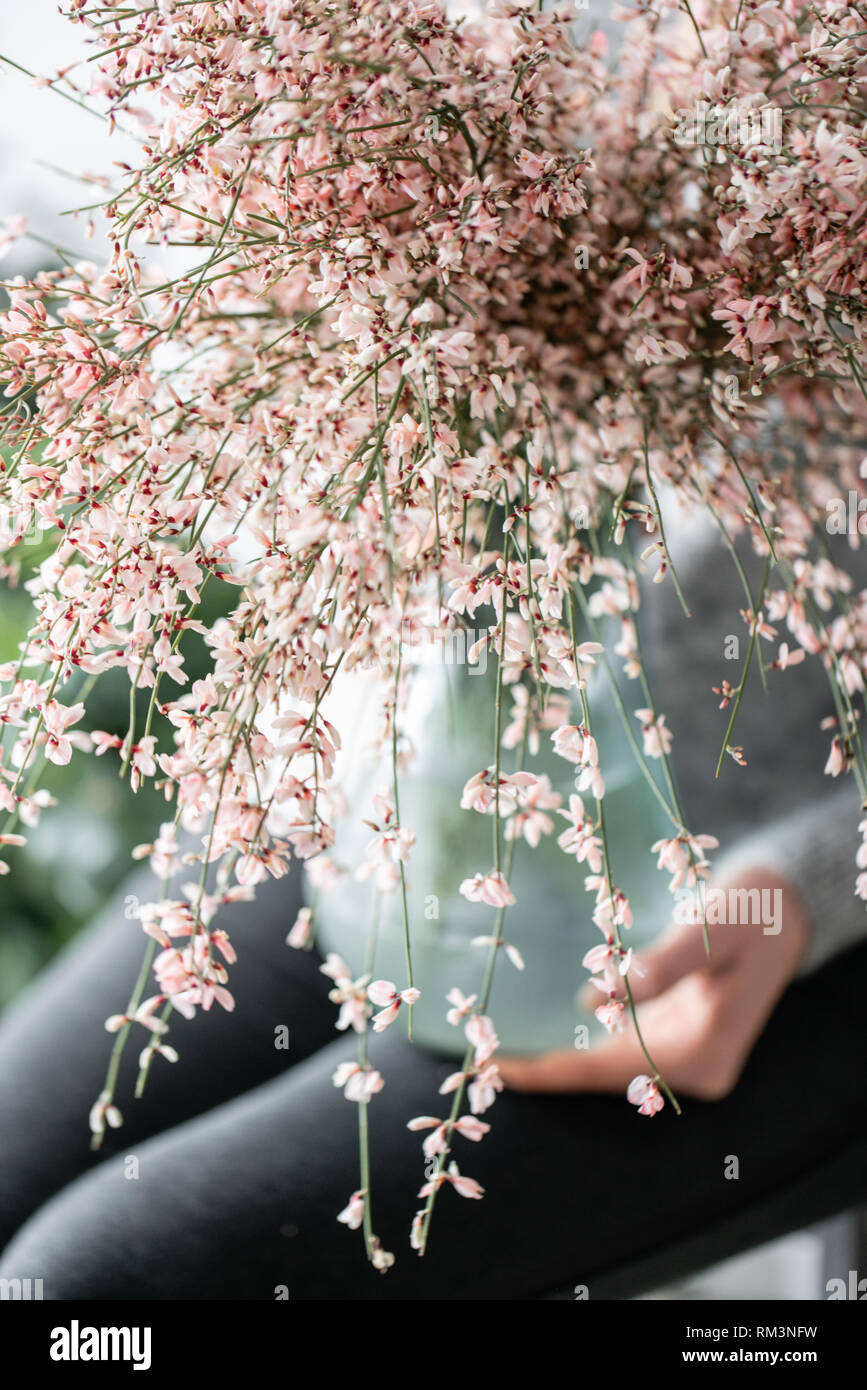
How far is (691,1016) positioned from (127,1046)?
0.39m

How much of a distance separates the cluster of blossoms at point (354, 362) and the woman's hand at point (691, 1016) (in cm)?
21

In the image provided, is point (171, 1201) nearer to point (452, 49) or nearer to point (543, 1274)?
point (543, 1274)

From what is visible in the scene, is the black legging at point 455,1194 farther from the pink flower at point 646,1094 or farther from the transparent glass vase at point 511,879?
the pink flower at point 646,1094

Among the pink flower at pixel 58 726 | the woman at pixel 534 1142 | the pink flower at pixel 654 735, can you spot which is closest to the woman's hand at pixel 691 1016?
the woman at pixel 534 1142

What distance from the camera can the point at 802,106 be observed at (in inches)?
14.0

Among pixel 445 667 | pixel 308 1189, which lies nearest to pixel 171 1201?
pixel 308 1189

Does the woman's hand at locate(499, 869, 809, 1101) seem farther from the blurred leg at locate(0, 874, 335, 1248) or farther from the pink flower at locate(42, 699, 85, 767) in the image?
the pink flower at locate(42, 699, 85, 767)

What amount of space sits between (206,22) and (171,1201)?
568mm

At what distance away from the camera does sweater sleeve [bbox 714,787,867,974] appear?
0.67m

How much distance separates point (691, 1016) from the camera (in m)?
0.61

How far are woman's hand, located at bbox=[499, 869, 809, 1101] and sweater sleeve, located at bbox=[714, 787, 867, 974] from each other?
23 mm

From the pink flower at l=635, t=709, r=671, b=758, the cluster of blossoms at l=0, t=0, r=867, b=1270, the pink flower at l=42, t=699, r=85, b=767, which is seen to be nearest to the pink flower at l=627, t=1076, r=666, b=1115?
the cluster of blossoms at l=0, t=0, r=867, b=1270

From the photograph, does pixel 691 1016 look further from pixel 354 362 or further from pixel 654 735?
Answer: pixel 354 362

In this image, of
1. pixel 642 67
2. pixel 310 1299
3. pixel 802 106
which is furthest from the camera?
pixel 310 1299
